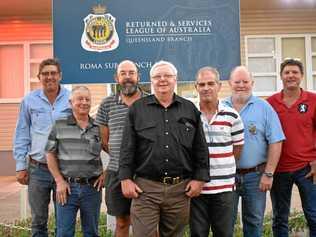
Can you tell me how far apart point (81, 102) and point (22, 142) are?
0.85 meters

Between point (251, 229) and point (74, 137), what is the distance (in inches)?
73.1

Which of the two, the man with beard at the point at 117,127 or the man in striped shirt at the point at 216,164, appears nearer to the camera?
the man in striped shirt at the point at 216,164

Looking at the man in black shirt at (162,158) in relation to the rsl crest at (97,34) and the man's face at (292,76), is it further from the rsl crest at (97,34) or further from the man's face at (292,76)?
the rsl crest at (97,34)

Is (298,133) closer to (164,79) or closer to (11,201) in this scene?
(164,79)

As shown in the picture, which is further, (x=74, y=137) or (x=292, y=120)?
(x=292, y=120)

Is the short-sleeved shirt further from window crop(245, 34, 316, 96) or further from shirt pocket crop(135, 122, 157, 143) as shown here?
window crop(245, 34, 316, 96)

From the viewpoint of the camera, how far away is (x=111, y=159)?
15.0ft

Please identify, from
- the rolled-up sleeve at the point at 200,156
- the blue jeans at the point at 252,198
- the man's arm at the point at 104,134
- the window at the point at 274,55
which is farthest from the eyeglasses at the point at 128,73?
the window at the point at 274,55

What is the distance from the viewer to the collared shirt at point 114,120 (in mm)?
4523

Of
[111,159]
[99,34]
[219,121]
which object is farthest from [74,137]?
[99,34]

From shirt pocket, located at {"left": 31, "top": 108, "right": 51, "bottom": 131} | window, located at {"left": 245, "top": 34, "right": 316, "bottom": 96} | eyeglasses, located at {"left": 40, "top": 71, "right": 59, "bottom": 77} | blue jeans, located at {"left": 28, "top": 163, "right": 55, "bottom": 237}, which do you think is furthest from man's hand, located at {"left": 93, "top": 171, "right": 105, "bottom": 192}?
window, located at {"left": 245, "top": 34, "right": 316, "bottom": 96}

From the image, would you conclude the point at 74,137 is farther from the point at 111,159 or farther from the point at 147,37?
the point at 147,37

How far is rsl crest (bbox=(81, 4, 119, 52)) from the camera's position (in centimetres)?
636

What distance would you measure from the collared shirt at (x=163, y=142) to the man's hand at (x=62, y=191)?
626 millimetres
